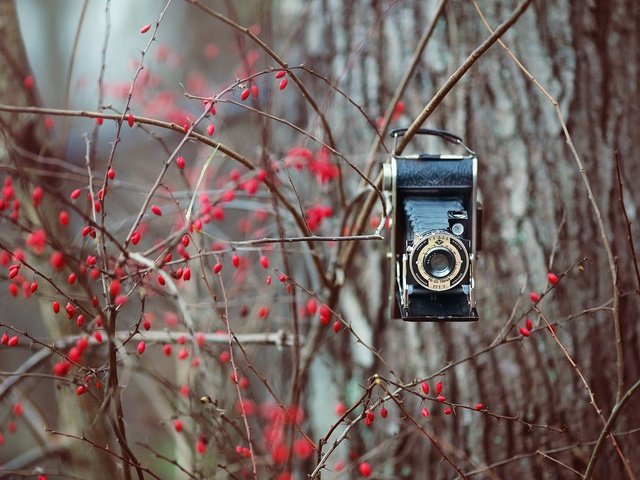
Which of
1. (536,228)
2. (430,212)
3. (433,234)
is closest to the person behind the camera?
(433,234)

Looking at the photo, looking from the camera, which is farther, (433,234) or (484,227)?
(484,227)

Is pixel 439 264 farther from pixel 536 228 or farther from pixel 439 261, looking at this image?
pixel 536 228

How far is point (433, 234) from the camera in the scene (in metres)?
1.51

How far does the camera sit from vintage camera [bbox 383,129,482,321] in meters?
1.53

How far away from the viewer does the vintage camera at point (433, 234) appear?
5.02 ft

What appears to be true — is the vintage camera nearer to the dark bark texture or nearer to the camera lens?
the camera lens

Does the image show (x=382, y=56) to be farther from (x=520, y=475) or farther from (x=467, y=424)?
(x=520, y=475)

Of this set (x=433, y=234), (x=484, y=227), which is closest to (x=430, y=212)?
(x=433, y=234)

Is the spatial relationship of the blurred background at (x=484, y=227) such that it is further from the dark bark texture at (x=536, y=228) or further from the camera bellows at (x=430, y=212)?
the camera bellows at (x=430, y=212)

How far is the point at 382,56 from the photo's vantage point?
98.3 inches

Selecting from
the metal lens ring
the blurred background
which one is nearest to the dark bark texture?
the blurred background

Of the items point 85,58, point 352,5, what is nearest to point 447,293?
point 352,5

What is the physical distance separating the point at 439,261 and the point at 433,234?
6 centimetres

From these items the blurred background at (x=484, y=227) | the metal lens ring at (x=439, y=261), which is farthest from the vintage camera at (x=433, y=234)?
the blurred background at (x=484, y=227)
